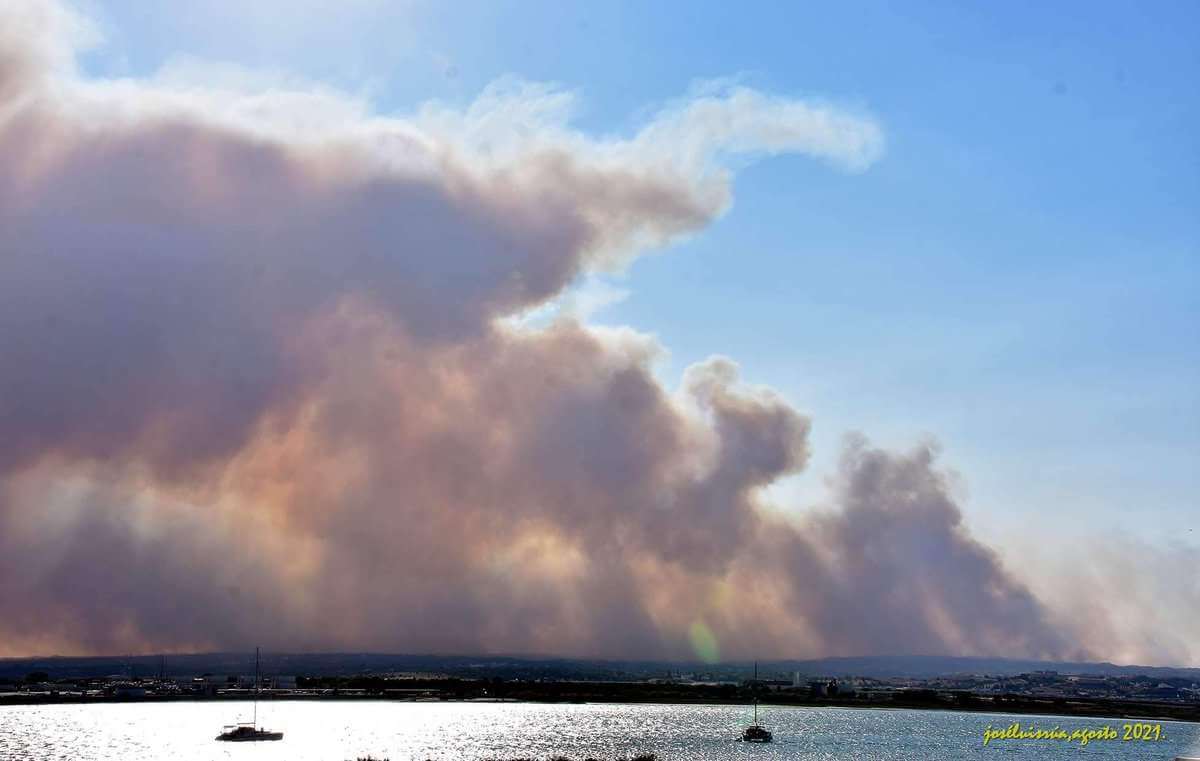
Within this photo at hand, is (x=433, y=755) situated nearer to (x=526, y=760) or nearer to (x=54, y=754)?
(x=526, y=760)

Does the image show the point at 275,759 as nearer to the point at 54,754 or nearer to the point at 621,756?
the point at 54,754

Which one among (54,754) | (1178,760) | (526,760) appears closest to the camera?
(1178,760)

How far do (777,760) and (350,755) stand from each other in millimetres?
70314

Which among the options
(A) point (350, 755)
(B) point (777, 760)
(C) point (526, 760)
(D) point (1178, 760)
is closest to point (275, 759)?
(A) point (350, 755)

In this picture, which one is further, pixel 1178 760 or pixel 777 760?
pixel 777 760

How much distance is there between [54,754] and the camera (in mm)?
190000

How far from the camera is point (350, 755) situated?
195m

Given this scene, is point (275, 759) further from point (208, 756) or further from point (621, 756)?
point (621, 756)

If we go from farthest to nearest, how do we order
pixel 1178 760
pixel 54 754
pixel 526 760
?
pixel 54 754
pixel 526 760
pixel 1178 760

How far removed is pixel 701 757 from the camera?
654ft

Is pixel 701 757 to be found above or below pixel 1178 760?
below

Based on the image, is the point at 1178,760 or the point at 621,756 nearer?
the point at 1178,760

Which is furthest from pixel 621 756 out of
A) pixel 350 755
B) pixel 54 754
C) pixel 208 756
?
pixel 54 754

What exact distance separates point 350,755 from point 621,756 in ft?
145
